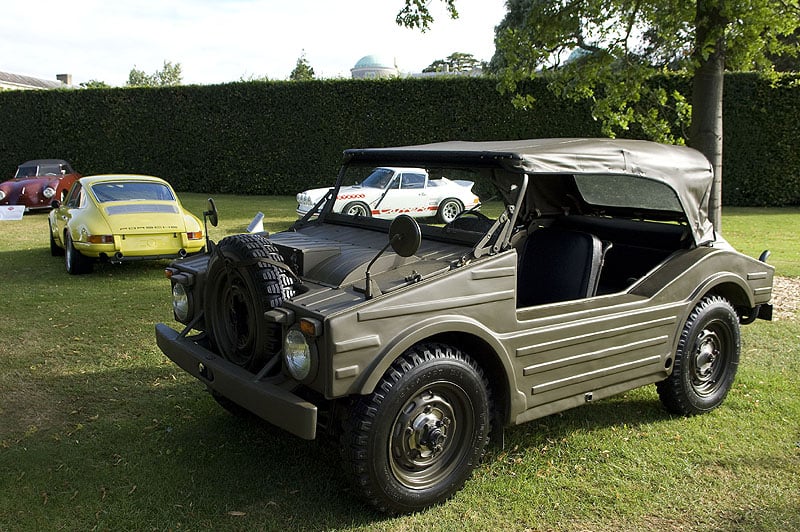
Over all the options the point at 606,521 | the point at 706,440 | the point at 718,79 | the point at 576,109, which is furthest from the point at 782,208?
the point at 606,521

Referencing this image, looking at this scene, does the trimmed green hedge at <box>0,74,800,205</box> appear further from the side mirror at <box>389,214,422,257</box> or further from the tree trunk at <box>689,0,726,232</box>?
the side mirror at <box>389,214,422,257</box>

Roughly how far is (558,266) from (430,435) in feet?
5.44

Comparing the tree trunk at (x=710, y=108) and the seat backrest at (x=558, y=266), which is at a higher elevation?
the tree trunk at (x=710, y=108)

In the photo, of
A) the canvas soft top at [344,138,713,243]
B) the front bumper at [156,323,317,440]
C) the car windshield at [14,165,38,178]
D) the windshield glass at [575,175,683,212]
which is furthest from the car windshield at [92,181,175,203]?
the car windshield at [14,165,38,178]

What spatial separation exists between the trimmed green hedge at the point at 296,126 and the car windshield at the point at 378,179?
14.7 m

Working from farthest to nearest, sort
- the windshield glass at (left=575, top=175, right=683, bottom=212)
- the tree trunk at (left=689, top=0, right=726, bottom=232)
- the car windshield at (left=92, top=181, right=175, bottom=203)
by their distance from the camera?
1. the car windshield at (left=92, top=181, right=175, bottom=203)
2. the tree trunk at (left=689, top=0, right=726, bottom=232)
3. the windshield glass at (left=575, top=175, right=683, bottom=212)

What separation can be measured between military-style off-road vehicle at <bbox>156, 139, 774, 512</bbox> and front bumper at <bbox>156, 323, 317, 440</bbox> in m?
0.01

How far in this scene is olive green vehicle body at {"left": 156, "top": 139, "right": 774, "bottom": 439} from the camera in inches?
127

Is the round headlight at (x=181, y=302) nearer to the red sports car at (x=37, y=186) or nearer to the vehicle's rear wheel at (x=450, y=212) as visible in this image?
the vehicle's rear wheel at (x=450, y=212)

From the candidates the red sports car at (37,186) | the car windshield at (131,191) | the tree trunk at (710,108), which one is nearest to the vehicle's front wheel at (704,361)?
the tree trunk at (710,108)

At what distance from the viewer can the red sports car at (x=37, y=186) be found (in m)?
17.5

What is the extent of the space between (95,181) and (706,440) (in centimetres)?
913

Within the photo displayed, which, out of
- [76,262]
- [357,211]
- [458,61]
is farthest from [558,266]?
[458,61]

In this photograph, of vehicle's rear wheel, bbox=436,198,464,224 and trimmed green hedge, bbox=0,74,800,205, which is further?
trimmed green hedge, bbox=0,74,800,205
